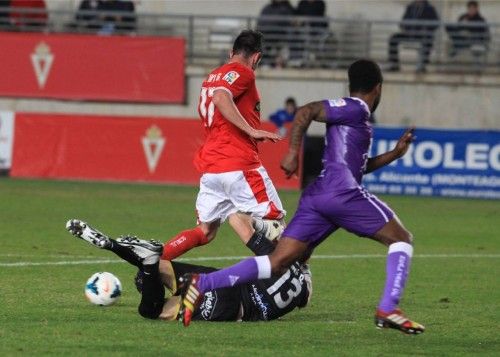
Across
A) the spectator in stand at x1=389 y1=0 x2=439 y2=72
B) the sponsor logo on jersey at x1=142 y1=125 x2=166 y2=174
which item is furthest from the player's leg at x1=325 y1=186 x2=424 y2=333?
the spectator in stand at x1=389 y1=0 x2=439 y2=72

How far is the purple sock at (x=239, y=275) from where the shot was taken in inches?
345

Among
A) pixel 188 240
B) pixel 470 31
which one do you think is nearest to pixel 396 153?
pixel 188 240

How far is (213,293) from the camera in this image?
934 centimetres

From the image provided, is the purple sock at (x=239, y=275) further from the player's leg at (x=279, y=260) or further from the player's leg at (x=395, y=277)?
the player's leg at (x=395, y=277)

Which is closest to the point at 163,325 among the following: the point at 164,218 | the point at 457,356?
the point at 457,356

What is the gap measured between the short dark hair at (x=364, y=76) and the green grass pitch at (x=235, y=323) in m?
1.69

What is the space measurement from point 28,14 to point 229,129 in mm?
21779

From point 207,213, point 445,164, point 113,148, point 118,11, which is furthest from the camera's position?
point 118,11

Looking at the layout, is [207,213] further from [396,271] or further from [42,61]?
[42,61]

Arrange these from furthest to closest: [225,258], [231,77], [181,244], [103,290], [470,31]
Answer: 1. [470,31]
2. [225,258]
3. [181,244]
4. [231,77]
5. [103,290]

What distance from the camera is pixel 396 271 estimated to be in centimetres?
862

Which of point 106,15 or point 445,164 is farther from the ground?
point 106,15

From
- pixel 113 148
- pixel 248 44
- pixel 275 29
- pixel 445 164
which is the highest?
pixel 248 44

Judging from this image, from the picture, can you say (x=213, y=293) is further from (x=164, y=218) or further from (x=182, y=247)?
(x=164, y=218)
